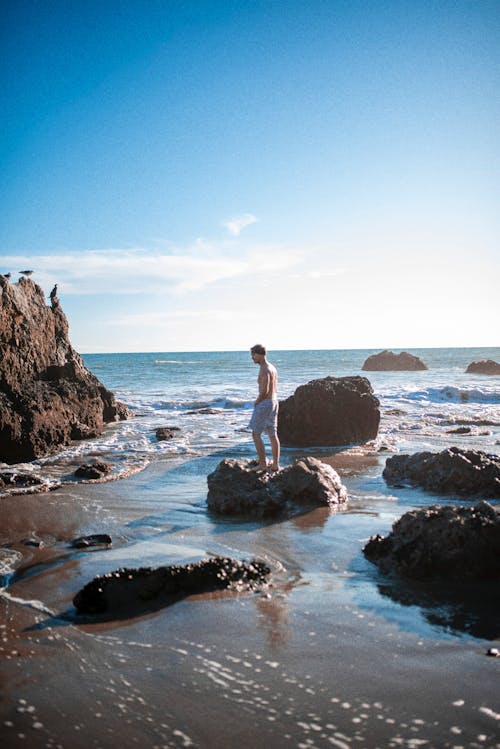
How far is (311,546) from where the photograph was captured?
4949 mm

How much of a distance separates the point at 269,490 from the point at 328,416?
17.5 ft

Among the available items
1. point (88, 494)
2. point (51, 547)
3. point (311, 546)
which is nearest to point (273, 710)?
point (311, 546)

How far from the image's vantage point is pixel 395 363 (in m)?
49.1

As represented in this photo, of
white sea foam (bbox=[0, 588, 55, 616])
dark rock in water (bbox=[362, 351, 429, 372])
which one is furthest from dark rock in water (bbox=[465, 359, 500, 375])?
white sea foam (bbox=[0, 588, 55, 616])

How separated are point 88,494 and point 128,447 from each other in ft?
12.4

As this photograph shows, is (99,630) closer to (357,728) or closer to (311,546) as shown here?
(357,728)

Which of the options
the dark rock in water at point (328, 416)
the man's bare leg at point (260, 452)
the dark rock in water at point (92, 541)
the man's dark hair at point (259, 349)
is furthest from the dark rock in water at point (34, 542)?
the dark rock in water at point (328, 416)

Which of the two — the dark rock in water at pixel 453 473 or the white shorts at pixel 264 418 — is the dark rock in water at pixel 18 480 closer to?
the white shorts at pixel 264 418

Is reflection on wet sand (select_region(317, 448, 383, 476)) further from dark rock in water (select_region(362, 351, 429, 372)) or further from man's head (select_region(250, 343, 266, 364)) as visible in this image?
dark rock in water (select_region(362, 351, 429, 372))

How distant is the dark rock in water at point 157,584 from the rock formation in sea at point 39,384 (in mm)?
6768

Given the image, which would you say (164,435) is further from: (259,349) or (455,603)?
(455,603)

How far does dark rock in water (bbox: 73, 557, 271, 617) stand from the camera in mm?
3588

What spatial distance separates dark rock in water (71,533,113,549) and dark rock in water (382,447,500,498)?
4.23 metres

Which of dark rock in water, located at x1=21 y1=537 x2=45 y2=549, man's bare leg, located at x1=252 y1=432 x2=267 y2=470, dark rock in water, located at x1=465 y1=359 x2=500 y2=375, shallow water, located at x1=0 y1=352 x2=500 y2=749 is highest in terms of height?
dark rock in water, located at x1=465 y1=359 x2=500 y2=375
